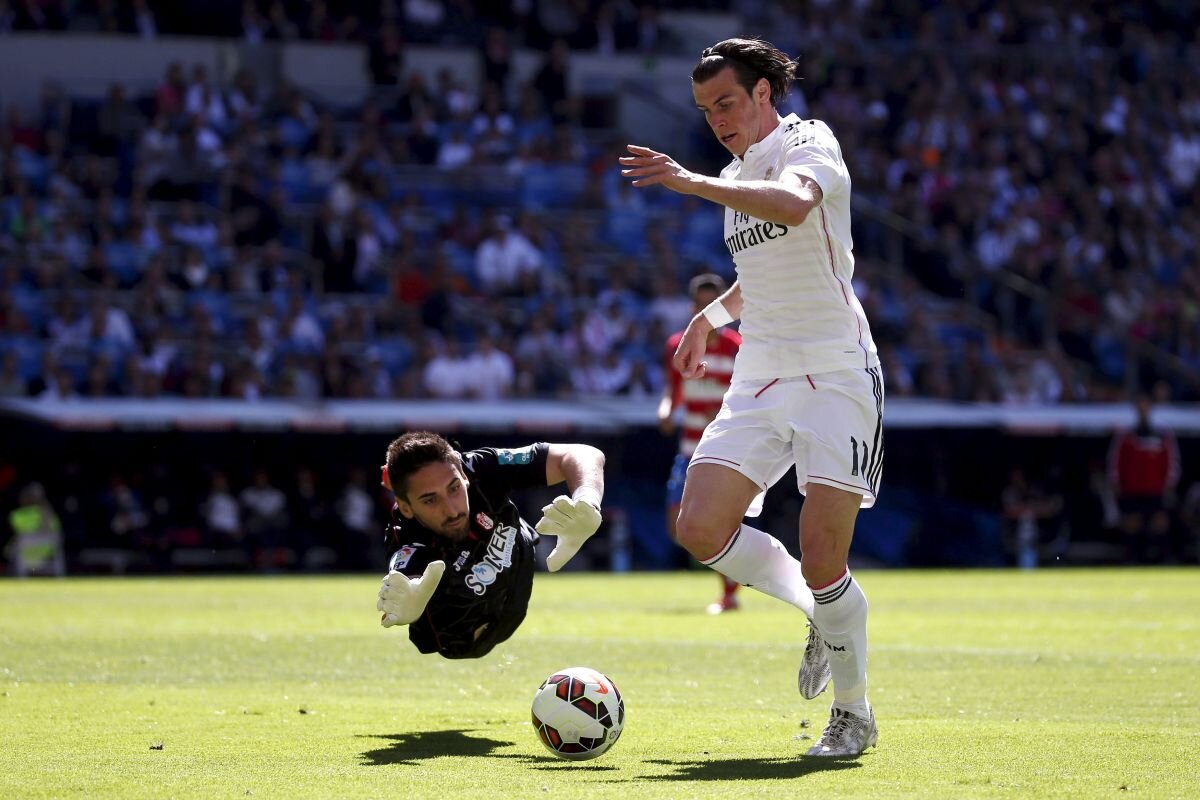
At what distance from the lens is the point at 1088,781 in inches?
229

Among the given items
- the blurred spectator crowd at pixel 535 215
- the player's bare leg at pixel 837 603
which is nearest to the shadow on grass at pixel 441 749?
the player's bare leg at pixel 837 603

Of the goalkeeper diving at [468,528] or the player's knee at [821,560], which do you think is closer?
the player's knee at [821,560]

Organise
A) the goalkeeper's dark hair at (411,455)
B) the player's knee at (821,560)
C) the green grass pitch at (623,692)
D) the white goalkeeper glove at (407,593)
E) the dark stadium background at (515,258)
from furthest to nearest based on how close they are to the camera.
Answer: the dark stadium background at (515,258) → the goalkeeper's dark hair at (411,455) → the player's knee at (821,560) → the white goalkeeper glove at (407,593) → the green grass pitch at (623,692)

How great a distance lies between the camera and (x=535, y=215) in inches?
973

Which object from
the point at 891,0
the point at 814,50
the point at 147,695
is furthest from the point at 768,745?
the point at 891,0

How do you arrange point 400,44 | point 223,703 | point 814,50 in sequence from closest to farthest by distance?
point 223,703 → point 400,44 → point 814,50

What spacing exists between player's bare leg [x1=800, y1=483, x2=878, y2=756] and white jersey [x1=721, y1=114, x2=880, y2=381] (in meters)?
0.52

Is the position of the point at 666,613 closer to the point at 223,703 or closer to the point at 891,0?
A: the point at 223,703

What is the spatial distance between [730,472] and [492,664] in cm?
365

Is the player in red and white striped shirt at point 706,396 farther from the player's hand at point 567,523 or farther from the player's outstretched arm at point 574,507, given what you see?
the player's hand at point 567,523

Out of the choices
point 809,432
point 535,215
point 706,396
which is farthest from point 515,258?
point 809,432

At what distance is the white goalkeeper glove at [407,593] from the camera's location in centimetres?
645

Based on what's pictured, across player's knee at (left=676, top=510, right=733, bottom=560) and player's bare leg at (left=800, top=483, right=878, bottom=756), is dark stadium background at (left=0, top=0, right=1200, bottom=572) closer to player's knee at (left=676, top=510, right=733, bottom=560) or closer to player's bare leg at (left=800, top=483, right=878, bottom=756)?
player's knee at (left=676, top=510, right=733, bottom=560)

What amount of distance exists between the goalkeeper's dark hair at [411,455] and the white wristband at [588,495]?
54cm
